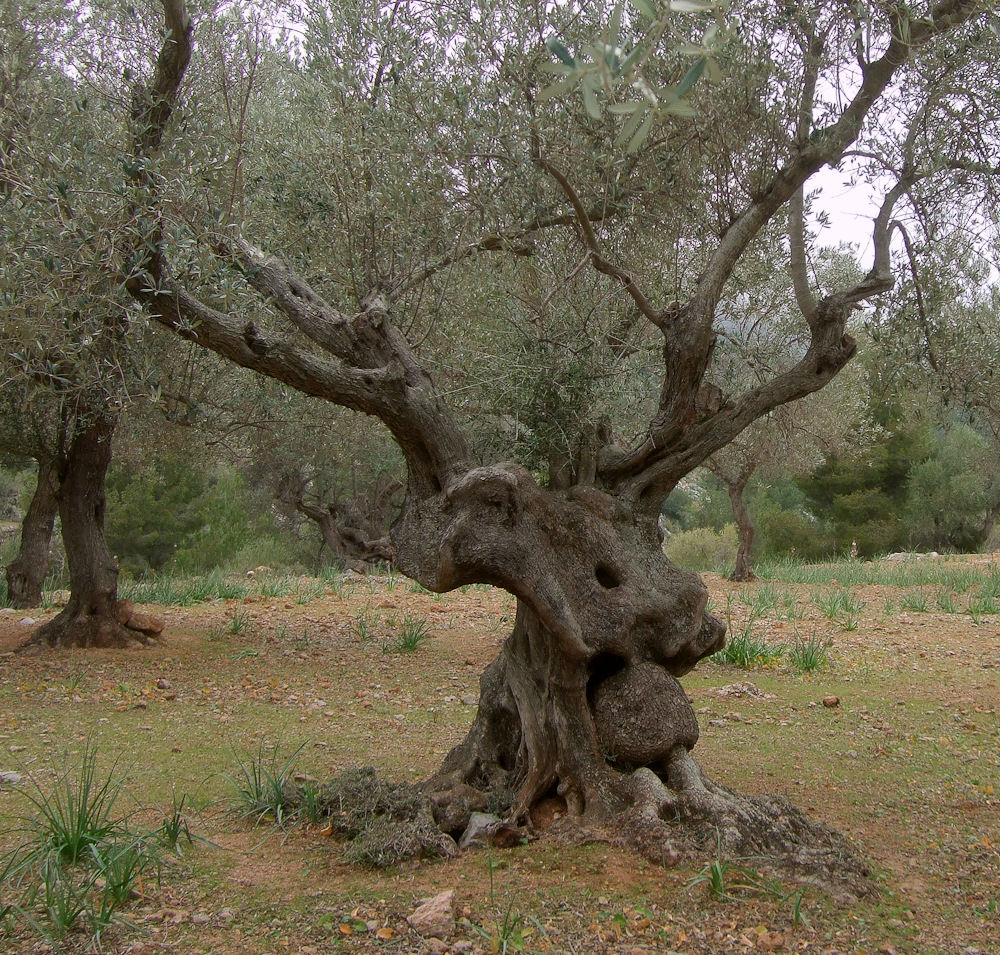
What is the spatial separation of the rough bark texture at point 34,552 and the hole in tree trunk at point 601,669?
9.71 meters

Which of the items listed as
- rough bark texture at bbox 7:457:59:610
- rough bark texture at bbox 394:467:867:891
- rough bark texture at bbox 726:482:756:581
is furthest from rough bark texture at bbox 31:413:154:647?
rough bark texture at bbox 726:482:756:581

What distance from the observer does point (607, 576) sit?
15.7ft

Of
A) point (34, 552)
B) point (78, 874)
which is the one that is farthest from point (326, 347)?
point (34, 552)

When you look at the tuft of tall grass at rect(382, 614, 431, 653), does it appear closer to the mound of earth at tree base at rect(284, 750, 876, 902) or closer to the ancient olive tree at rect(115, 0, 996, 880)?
the ancient olive tree at rect(115, 0, 996, 880)

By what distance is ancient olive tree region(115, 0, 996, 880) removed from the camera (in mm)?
4488

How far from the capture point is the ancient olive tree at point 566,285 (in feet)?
14.7

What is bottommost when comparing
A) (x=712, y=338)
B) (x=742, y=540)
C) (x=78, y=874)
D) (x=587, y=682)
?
(x=78, y=874)

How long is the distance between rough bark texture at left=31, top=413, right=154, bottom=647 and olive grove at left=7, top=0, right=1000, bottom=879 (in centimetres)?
440

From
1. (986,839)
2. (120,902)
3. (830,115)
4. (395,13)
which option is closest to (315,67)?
(395,13)

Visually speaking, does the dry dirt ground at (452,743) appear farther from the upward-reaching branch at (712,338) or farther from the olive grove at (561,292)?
the upward-reaching branch at (712,338)

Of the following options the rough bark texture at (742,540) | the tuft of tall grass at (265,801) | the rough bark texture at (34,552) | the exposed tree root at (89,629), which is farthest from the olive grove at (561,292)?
the rough bark texture at (742,540)

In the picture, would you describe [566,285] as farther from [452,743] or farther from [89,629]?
[89,629]

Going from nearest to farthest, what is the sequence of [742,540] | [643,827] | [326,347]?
[643,827] → [326,347] → [742,540]

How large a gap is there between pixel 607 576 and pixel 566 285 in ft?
5.72
